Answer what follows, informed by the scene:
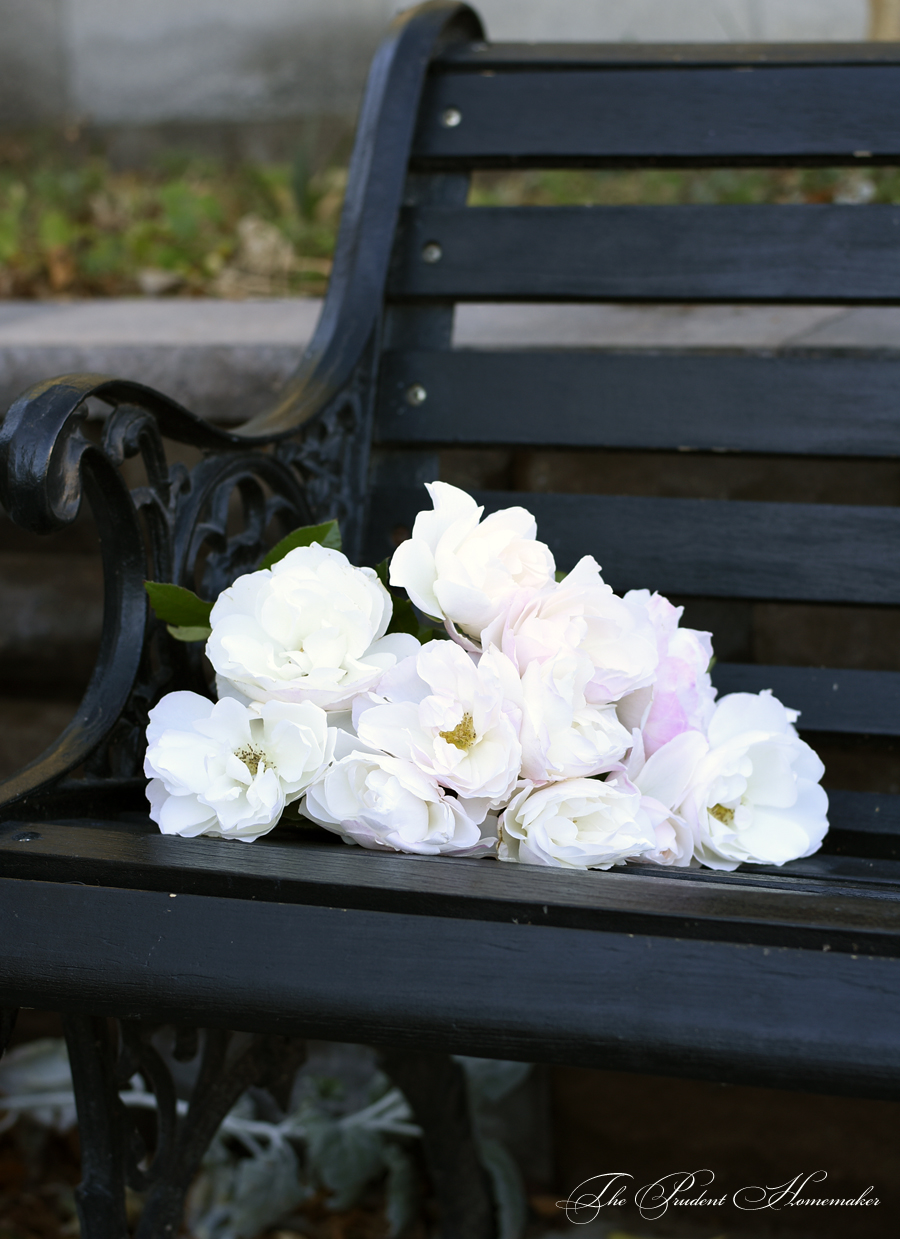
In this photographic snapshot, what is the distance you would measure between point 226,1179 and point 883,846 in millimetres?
1037

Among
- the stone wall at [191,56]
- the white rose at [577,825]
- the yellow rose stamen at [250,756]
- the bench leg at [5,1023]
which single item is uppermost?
the stone wall at [191,56]

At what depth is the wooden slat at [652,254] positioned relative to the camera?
4.09 feet

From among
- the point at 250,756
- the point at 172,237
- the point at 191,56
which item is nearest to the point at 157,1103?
the point at 250,756

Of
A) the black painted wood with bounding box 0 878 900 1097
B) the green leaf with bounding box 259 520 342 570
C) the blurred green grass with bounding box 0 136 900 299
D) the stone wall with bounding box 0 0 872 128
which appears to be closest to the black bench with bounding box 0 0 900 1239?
the black painted wood with bounding box 0 878 900 1097

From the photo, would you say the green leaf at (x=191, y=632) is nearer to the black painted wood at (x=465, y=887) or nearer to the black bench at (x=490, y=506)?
the black bench at (x=490, y=506)

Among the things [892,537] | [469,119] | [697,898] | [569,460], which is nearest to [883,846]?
[892,537]

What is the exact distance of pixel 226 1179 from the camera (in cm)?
155

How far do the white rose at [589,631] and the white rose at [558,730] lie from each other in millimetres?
17

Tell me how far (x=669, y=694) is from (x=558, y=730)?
0.39 ft

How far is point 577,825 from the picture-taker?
0.74 m

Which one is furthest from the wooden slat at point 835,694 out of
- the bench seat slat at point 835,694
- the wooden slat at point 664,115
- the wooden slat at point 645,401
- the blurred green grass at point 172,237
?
the blurred green grass at point 172,237

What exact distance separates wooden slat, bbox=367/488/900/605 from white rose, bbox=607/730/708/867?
0.47 meters

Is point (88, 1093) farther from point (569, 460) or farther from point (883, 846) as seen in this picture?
point (569, 460)

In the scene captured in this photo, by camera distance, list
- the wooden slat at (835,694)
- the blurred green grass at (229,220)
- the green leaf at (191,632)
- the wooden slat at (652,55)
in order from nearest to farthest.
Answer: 1. the green leaf at (191,632)
2. the wooden slat at (835,694)
3. the wooden slat at (652,55)
4. the blurred green grass at (229,220)
